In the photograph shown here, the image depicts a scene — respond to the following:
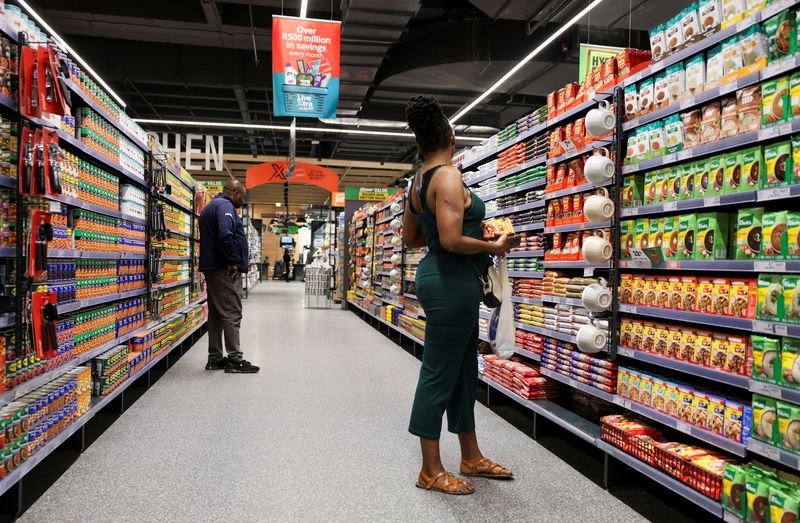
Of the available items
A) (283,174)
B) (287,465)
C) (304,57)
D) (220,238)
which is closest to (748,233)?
(287,465)

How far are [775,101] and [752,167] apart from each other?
0.26 metres

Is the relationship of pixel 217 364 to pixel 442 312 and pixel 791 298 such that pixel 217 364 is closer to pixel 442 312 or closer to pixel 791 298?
pixel 442 312

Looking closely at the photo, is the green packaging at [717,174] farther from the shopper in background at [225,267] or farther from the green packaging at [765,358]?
the shopper in background at [225,267]

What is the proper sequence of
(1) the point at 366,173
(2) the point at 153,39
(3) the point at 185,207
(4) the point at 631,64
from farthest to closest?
(1) the point at 366,173 → (2) the point at 153,39 → (3) the point at 185,207 → (4) the point at 631,64

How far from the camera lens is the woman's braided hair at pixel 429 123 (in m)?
2.69

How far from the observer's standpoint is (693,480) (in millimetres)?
2268

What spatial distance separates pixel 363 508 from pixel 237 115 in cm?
1409

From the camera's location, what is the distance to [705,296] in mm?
2412

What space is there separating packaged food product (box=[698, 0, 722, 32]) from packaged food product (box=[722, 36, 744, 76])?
0.15 metres

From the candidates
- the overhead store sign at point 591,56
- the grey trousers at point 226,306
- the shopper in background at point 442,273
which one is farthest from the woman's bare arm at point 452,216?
the grey trousers at point 226,306

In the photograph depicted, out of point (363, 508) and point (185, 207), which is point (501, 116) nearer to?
point (185, 207)

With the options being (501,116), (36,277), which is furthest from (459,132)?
(36,277)

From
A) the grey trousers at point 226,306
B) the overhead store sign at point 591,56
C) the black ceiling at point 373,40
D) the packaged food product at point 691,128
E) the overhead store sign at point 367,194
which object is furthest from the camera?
the overhead store sign at point 367,194

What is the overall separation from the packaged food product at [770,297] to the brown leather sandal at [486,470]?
1.43 metres
